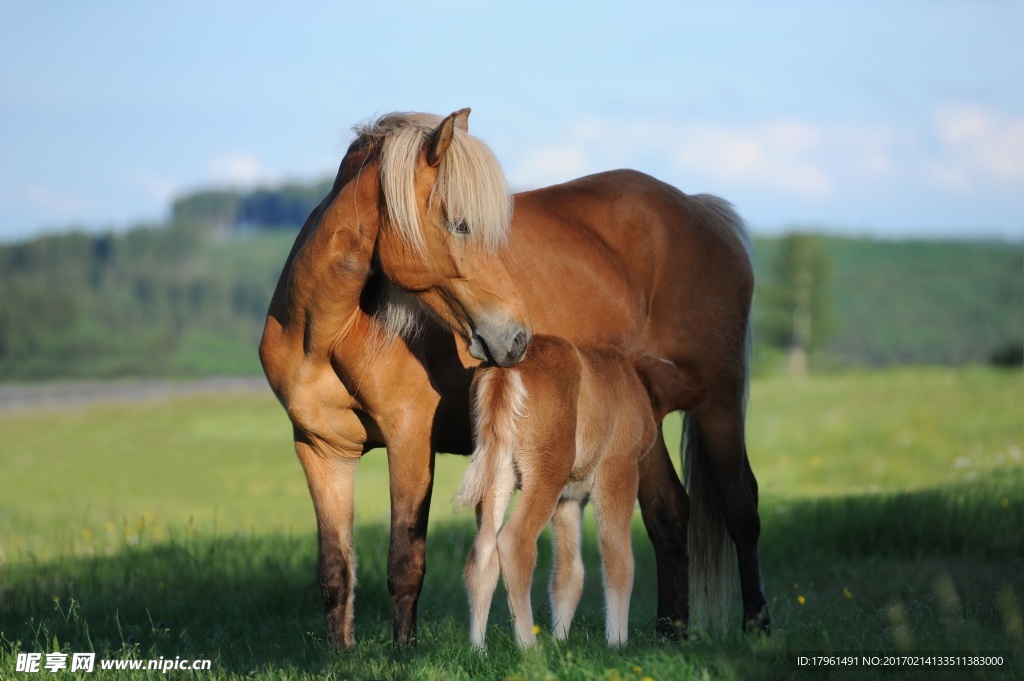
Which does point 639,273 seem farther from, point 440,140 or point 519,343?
point 440,140

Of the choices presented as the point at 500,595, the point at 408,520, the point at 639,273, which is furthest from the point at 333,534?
the point at 500,595

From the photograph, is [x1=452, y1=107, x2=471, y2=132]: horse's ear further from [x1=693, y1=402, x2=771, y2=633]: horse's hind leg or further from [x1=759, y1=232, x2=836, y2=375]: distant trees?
[x1=759, y1=232, x2=836, y2=375]: distant trees

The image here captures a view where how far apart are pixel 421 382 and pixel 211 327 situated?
54868 mm

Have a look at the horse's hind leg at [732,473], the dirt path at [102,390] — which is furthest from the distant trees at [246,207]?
the horse's hind leg at [732,473]

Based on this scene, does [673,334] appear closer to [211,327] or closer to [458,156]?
[458,156]

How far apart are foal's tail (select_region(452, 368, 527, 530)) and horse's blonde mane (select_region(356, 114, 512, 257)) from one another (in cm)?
66

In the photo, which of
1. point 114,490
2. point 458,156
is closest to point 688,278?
point 458,156

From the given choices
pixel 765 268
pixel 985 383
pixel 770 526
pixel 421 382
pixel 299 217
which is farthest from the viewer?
pixel 299 217

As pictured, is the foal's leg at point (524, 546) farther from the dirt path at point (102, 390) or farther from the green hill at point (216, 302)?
the green hill at point (216, 302)

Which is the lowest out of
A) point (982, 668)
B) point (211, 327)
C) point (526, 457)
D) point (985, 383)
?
point (211, 327)

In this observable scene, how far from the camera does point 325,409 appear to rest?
511cm

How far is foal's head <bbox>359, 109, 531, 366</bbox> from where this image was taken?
4496 millimetres

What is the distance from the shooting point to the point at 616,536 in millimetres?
4695

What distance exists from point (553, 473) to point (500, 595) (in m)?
3.39
